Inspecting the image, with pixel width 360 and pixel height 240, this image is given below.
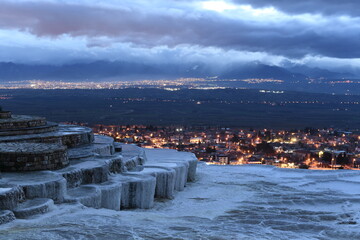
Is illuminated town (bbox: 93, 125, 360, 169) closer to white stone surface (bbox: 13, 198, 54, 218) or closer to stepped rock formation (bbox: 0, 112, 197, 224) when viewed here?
stepped rock formation (bbox: 0, 112, 197, 224)

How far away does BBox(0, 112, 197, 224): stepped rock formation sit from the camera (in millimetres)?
14404

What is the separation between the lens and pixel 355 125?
326 ft

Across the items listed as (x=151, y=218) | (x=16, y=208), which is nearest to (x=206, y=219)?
(x=151, y=218)

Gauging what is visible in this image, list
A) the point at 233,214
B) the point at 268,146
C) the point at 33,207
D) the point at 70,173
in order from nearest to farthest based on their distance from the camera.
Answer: the point at 33,207, the point at 70,173, the point at 233,214, the point at 268,146

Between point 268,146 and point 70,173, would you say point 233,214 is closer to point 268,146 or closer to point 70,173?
point 70,173

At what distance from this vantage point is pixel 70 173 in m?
16.7

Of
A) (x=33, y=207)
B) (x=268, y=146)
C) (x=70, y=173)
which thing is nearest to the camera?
(x=33, y=207)

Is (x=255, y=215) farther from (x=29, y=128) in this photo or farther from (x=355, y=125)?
(x=355, y=125)

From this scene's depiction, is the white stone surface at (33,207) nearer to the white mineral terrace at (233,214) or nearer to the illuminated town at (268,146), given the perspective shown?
the white mineral terrace at (233,214)

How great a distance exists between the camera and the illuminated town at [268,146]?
4588 centimetres

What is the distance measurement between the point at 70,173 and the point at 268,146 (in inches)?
1732

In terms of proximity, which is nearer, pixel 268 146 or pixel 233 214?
pixel 233 214

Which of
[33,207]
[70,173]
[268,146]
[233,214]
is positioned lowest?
[268,146]

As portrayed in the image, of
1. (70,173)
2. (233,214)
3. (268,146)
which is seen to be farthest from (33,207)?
(268,146)
